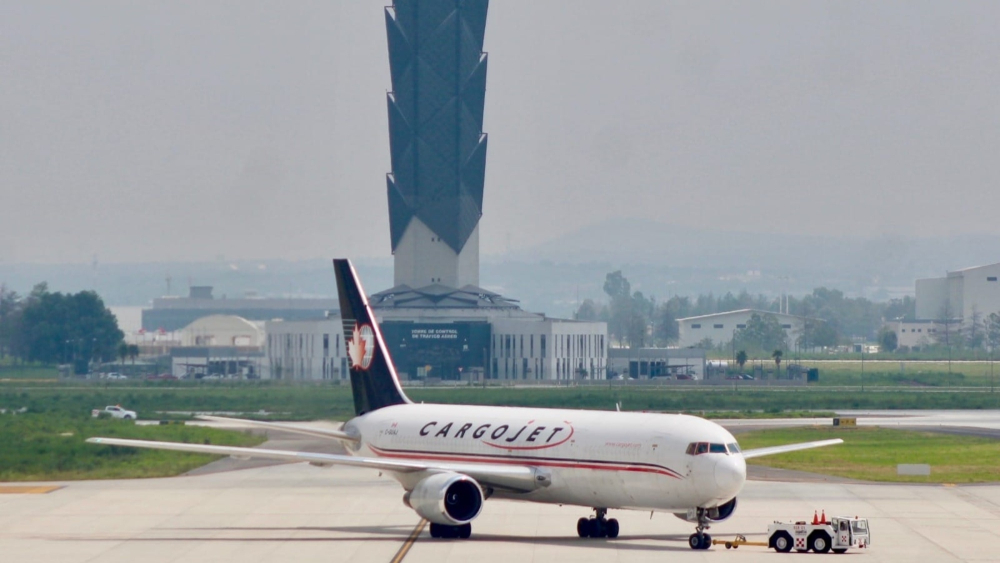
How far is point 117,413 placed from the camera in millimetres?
110375

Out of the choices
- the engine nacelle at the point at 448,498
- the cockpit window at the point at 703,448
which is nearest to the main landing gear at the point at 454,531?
the engine nacelle at the point at 448,498

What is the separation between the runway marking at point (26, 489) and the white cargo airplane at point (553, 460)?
55.5ft

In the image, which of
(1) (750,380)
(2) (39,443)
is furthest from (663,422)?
(1) (750,380)

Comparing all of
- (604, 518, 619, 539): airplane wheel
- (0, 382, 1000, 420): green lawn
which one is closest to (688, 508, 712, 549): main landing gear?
(604, 518, 619, 539): airplane wheel

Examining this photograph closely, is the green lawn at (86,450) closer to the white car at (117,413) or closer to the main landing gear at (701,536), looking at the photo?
the white car at (117,413)

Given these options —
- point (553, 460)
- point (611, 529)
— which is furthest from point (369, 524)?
point (611, 529)

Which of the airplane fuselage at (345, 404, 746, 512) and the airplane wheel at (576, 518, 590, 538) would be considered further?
the airplane wheel at (576, 518, 590, 538)

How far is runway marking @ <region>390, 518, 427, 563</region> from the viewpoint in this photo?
4288 cm

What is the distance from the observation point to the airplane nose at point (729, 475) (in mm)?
44250

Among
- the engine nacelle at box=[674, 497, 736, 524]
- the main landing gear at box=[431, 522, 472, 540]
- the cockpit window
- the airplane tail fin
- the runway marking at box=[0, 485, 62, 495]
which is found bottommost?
the runway marking at box=[0, 485, 62, 495]

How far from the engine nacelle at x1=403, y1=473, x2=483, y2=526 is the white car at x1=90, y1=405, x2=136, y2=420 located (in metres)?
64.8

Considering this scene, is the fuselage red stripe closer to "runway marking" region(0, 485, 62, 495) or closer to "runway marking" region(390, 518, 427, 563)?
"runway marking" region(390, 518, 427, 563)

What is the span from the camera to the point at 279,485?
6756 centimetres

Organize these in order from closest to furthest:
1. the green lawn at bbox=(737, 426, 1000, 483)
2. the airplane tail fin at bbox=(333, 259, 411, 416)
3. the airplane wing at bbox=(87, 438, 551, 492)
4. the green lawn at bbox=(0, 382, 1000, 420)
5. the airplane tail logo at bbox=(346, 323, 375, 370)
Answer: the airplane wing at bbox=(87, 438, 551, 492) → the airplane tail fin at bbox=(333, 259, 411, 416) → the airplane tail logo at bbox=(346, 323, 375, 370) → the green lawn at bbox=(737, 426, 1000, 483) → the green lawn at bbox=(0, 382, 1000, 420)
